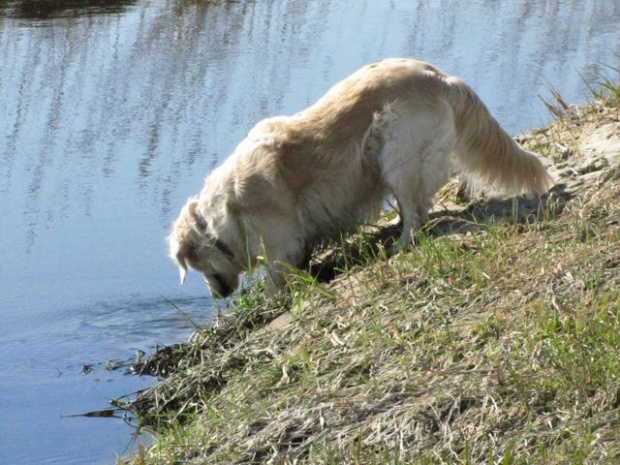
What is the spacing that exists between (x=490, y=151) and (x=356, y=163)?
0.77m

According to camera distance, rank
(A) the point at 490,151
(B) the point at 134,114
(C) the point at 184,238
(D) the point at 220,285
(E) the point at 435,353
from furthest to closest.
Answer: (B) the point at 134,114, (D) the point at 220,285, (C) the point at 184,238, (A) the point at 490,151, (E) the point at 435,353

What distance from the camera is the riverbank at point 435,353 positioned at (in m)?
4.99

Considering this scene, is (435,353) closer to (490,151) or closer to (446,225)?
(446,225)

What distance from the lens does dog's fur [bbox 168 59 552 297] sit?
24.4 feet

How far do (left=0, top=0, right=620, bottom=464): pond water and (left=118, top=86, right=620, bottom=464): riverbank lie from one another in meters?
0.61

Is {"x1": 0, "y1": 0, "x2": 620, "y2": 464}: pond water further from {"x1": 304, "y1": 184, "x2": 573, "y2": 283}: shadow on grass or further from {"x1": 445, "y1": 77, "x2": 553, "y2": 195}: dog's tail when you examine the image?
{"x1": 445, "y1": 77, "x2": 553, "y2": 195}: dog's tail

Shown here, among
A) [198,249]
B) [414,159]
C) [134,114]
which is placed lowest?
[134,114]

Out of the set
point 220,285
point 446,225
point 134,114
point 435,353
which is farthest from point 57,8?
point 435,353

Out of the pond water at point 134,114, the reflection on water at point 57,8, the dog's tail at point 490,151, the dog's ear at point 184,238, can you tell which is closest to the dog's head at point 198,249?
the dog's ear at point 184,238

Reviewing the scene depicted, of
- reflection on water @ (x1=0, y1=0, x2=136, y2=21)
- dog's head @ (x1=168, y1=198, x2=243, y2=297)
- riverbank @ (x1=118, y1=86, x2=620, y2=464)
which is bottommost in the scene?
reflection on water @ (x1=0, y1=0, x2=136, y2=21)

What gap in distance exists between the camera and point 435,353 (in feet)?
18.7

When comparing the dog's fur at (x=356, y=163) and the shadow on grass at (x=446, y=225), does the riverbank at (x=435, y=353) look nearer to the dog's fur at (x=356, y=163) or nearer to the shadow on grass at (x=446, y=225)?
the shadow on grass at (x=446, y=225)

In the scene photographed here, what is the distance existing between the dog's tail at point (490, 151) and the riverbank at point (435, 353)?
0.44ft

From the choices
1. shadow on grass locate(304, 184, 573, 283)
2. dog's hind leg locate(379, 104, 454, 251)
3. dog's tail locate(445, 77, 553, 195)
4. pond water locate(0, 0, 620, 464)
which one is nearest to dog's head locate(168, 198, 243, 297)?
pond water locate(0, 0, 620, 464)
